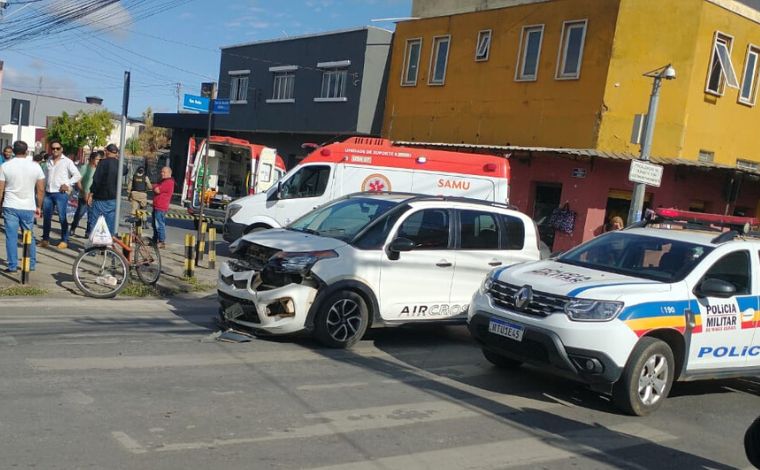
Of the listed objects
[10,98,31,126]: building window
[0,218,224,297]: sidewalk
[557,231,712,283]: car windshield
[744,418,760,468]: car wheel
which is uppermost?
[10,98,31,126]: building window

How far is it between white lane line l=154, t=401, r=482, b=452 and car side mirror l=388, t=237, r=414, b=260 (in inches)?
86.3

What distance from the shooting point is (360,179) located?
15656 millimetres

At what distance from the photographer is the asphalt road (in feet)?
15.5

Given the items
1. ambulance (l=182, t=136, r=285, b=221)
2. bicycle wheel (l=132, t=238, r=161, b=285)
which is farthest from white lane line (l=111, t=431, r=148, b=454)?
ambulance (l=182, t=136, r=285, b=221)

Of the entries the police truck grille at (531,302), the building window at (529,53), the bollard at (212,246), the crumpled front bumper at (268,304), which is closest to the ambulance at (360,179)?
the bollard at (212,246)

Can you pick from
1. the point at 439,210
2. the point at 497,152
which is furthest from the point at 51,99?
the point at 439,210

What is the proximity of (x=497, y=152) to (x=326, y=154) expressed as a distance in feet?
25.2

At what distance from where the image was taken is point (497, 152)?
2169 cm

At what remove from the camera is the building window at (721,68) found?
21062 millimetres

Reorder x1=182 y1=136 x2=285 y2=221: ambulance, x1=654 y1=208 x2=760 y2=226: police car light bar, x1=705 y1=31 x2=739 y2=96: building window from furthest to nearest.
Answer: x1=182 y1=136 x2=285 y2=221: ambulance, x1=705 y1=31 x2=739 y2=96: building window, x1=654 y1=208 x2=760 y2=226: police car light bar

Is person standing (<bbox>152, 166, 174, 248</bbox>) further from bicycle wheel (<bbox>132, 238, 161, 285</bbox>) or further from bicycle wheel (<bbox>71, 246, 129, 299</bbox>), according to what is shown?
bicycle wheel (<bbox>71, 246, 129, 299</bbox>)

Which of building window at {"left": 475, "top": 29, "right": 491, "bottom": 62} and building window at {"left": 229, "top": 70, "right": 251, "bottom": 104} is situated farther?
building window at {"left": 229, "top": 70, "right": 251, "bottom": 104}

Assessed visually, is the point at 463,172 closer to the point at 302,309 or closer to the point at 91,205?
the point at 91,205

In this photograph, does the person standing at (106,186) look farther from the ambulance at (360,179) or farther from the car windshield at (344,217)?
the car windshield at (344,217)
